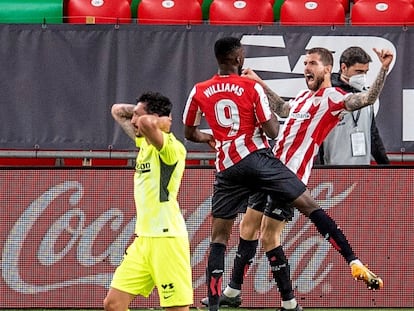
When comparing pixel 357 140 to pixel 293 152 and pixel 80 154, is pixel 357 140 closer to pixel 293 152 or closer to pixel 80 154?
pixel 293 152

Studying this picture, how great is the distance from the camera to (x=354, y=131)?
10.6 meters

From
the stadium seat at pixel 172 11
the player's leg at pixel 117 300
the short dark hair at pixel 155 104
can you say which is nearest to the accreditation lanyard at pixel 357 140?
the stadium seat at pixel 172 11

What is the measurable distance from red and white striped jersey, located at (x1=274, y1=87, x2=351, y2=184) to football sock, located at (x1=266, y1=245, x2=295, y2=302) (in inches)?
23.8

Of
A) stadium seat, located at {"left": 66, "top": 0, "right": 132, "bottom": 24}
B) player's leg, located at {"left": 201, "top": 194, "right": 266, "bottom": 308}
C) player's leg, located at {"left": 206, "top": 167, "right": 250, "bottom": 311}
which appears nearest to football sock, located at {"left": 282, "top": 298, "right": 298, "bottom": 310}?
player's leg, located at {"left": 201, "top": 194, "right": 266, "bottom": 308}

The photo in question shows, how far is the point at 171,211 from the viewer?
780 cm

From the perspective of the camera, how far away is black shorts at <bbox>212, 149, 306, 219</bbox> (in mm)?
8992

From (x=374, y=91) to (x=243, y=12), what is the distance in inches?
166

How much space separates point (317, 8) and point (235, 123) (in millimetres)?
4397

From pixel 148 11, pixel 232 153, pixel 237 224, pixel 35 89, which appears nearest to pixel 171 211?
pixel 232 153

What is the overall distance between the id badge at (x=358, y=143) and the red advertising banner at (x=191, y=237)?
308 millimetres

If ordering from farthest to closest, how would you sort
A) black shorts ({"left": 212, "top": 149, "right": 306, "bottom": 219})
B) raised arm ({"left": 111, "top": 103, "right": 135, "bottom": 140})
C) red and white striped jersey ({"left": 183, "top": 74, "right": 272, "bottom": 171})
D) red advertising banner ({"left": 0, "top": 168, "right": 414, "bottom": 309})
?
red advertising banner ({"left": 0, "top": 168, "right": 414, "bottom": 309}), black shorts ({"left": 212, "top": 149, "right": 306, "bottom": 219}), red and white striped jersey ({"left": 183, "top": 74, "right": 272, "bottom": 171}), raised arm ({"left": 111, "top": 103, "right": 135, "bottom": 140})

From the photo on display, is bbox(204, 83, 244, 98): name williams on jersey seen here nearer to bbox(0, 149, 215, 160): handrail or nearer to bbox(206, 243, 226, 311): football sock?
bbox(206, 243, 226, 311): football sock

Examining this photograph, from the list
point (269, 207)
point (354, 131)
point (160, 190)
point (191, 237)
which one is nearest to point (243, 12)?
point (354, 131)

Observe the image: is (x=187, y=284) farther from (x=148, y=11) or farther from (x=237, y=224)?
(x=148, y=11)
